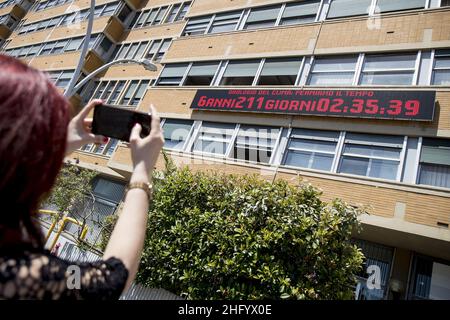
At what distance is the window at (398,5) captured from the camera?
11.1 meters

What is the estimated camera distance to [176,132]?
13891mm

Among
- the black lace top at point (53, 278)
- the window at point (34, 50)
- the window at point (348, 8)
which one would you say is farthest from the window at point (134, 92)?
the black lace top at point (53, 278)

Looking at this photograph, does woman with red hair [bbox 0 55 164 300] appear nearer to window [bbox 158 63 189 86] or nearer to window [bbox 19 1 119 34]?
window [bbox 158 63 189 86]

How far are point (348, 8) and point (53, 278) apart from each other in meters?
14.4

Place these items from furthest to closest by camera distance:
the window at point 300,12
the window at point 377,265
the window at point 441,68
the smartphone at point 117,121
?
1. the window at point 300,12
2. the window at point 441,68
3. the window at point 377,265
4. the smartphone at point 117,121

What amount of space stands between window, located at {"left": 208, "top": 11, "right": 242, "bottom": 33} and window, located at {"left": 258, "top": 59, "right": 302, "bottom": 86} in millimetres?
3921

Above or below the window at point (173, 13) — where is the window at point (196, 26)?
below

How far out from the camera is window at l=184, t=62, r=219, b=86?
14816 millimetres

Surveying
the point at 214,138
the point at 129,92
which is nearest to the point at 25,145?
the point at 214,138

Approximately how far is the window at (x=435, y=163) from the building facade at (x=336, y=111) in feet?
0.10

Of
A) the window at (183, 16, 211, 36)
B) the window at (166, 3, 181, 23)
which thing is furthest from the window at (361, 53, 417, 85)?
the window at (166, 3, 181, 23)

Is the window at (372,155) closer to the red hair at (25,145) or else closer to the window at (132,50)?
the red hair at (25,145)

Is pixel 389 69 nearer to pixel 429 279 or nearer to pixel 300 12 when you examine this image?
pixel 300 12
